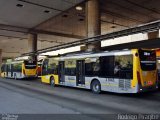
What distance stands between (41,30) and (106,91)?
2286 cm

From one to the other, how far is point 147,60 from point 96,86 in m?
3.83

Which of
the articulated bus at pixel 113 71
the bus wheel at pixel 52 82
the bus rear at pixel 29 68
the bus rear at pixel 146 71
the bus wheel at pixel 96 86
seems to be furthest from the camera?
the bus rear at pixel 29 68

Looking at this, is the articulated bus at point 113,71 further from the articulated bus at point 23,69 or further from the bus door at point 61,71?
the articulated bus at point 23,69

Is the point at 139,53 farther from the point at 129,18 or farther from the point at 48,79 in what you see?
the point at 129,18

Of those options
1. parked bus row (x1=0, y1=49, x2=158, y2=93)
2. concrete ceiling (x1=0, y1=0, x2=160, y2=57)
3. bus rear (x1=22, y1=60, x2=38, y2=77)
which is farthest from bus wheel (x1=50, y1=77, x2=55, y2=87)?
bus rear (x1=22, y1=60, x2=38, y2=77)

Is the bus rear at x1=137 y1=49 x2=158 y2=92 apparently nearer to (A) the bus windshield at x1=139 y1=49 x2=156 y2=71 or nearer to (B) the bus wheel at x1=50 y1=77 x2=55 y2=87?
(A) the bus windshield at x1=139 y1=49 x2=156 y2=71

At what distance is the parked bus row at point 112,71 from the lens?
42.3ft

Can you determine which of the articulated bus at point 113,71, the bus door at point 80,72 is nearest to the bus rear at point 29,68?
the articulated bus at point 113,71

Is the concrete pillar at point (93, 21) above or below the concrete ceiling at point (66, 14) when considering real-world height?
below

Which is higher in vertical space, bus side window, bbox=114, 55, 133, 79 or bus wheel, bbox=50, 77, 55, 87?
bus side window, bbox=114, 55, 133, 79

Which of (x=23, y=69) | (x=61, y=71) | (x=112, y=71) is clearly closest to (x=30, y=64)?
(x=23, y=69)

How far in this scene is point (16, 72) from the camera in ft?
106

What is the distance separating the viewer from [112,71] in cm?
1427

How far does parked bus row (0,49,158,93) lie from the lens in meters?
12.9
